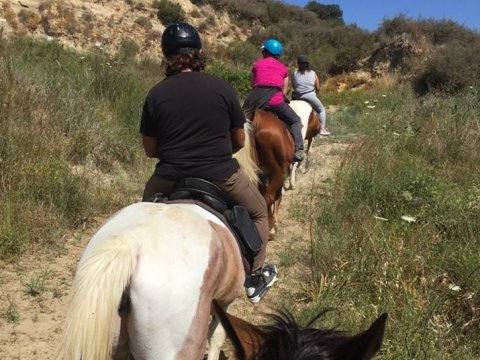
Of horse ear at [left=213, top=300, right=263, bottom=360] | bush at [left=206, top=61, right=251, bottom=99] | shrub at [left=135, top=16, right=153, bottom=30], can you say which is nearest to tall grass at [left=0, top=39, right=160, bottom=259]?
horse ear at [left=213, top=300, right=263, bottom=360]

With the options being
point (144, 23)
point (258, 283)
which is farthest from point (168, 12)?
point (258, 283)

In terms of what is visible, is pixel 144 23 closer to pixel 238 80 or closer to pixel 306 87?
pixel 238 80

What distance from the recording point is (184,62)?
3.00 meters

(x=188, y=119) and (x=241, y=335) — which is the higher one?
(x=188, y=119)

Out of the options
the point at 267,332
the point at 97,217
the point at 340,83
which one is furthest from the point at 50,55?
the point at 340,83

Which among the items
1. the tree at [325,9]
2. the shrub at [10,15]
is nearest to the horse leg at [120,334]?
the shrub at [10,15]

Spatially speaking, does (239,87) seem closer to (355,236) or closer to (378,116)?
(378,116)

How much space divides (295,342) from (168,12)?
92.9 feet

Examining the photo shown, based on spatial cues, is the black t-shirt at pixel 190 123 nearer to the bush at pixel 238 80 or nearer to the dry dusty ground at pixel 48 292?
the dry dusty ground at pixel 48 292

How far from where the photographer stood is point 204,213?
105 inches

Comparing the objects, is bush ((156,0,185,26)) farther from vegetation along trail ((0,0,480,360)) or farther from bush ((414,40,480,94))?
vegetation along trail ((0,0,480,360))

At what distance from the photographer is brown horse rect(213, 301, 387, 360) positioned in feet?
4.48

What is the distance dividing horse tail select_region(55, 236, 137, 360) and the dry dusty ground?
3.44 ft

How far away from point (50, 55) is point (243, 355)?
8104mm
